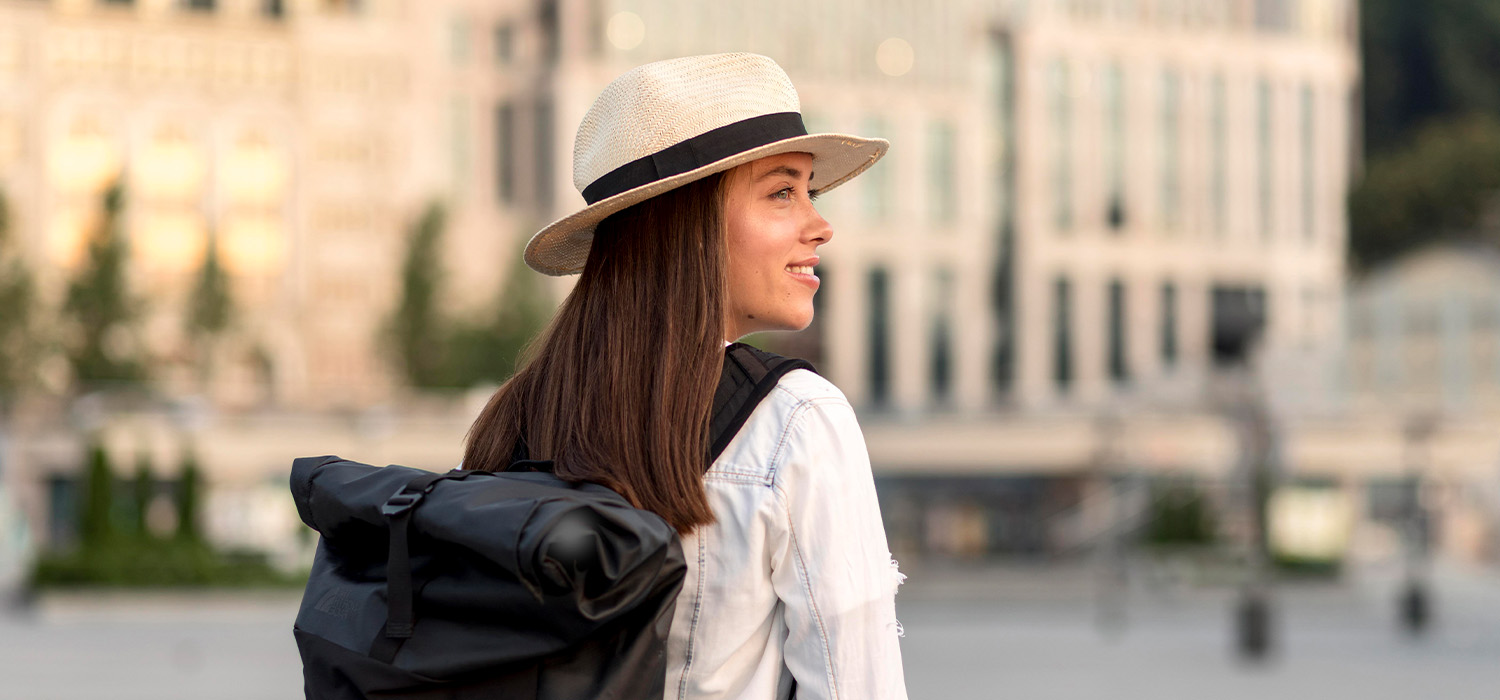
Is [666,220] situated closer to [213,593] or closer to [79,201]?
[213,593]

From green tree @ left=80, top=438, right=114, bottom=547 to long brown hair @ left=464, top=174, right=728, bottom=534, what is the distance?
89.5ft

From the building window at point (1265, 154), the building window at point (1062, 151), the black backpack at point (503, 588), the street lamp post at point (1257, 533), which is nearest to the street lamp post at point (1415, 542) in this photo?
the street lamp post at point (1257, 533)

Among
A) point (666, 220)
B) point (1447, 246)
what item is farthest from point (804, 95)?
point (666, 220)

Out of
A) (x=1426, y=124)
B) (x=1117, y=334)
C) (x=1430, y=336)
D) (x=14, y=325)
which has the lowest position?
(x=1117, y=334)

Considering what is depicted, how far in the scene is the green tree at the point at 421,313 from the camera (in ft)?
184

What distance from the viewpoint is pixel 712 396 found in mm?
2090

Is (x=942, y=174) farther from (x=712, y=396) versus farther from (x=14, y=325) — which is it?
(x=712, y=396)

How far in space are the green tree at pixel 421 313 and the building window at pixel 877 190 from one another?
19.6 meters

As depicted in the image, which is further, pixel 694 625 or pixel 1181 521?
pixel 1181 521

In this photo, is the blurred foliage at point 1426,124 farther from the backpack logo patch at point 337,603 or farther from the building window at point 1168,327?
the backpack logo patch at point 337,603

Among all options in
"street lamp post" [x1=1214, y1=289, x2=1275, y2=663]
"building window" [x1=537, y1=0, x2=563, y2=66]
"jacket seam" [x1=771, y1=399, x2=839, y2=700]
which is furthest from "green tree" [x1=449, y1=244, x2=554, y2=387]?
"jacket seam" [x1=771, y1=399, x2=839, y2=700]

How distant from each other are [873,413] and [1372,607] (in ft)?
105

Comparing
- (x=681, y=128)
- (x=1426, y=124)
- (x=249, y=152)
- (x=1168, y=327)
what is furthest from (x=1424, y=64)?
(x=681, y=128)

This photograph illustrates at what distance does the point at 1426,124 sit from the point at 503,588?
96822mm
